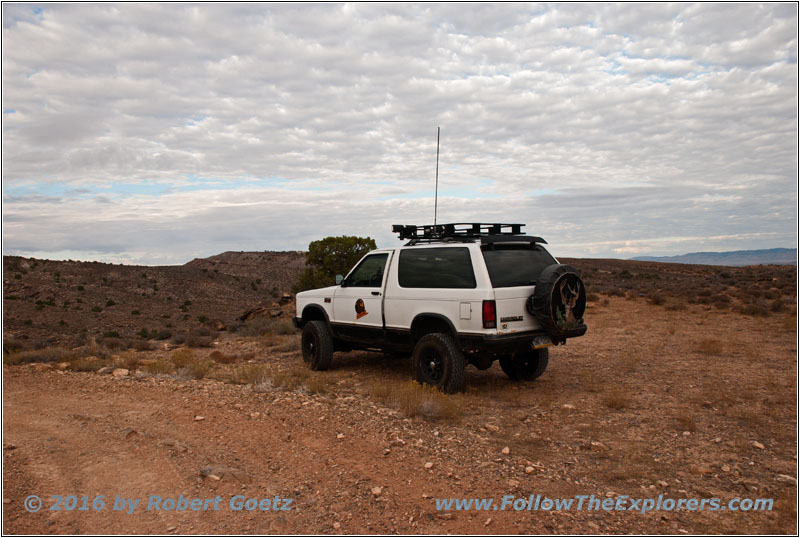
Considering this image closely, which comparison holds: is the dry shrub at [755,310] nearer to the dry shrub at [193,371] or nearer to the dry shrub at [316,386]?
the dry shrub at [316,386]

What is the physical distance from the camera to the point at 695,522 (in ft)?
13.5

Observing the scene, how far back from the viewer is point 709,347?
1114cm

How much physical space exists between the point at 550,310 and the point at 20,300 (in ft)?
92.8

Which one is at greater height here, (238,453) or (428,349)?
(428,349)

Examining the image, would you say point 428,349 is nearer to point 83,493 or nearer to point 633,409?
point 633,409

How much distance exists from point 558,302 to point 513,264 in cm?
79

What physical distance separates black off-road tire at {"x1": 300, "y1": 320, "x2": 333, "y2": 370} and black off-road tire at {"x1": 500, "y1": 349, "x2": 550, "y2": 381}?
9.94 ft

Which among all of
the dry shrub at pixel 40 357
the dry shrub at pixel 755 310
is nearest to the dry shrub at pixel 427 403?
the dry shrub at pixel 40 357

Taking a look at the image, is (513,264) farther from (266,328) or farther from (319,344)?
(266,328)

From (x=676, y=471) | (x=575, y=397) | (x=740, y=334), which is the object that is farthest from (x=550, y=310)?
A: (x=740, y=334)

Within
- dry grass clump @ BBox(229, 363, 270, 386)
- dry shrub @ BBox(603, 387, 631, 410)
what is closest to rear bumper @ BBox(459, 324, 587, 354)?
dry shrub @ BBox(603, 387, 631, 410)

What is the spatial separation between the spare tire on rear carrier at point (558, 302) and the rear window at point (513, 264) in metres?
0.20

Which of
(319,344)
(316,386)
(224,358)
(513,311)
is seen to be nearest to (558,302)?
(513,311)

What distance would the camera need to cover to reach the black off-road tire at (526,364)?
28.6 ft
